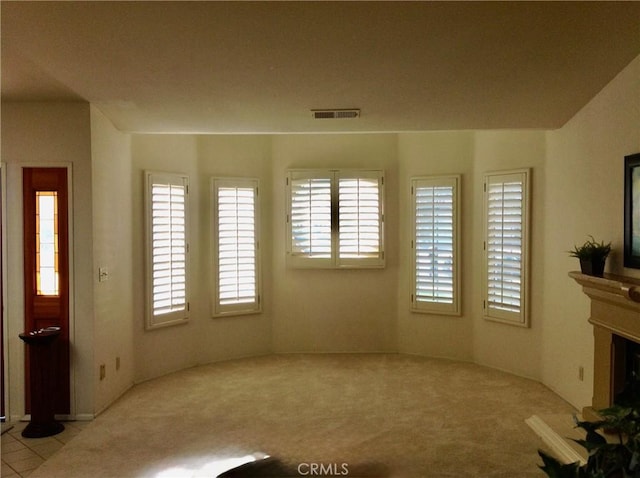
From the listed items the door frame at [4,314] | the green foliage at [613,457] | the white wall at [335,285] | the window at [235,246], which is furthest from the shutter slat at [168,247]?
the green foliage at [613,457]

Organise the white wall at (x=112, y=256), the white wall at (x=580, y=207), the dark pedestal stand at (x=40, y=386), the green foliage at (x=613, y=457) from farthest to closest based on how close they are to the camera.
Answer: the white wall at (x=112, y=256) < the dark pedestal stand at (x=40, y=386) < the white wall at (x=580, y=207) < the green foliage at (x=613, y=457)

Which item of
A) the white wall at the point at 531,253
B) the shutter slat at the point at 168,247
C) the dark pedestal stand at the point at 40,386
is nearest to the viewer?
the dark pedestal stand at the point at 40,386

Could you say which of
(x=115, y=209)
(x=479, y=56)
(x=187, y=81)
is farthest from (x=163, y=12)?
(x=115, y=209)

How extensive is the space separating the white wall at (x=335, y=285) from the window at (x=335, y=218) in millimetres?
111

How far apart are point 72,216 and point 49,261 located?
16.4 inches

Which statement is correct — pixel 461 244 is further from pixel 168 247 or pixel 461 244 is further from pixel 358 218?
pixel 168 247

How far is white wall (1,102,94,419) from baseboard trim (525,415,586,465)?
338 centimetres

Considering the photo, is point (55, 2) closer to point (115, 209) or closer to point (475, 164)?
point (115, 209)

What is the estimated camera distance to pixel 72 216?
4.16 meters

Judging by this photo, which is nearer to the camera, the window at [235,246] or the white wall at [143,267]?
the white wall at [143,267]

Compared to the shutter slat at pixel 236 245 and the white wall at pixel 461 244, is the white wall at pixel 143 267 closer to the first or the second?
the shutter slat at pixel 236 245

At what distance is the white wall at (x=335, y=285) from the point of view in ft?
20.3

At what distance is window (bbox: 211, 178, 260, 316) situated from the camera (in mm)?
5855

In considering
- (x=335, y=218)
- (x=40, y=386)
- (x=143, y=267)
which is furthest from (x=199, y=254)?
(x=40, y=386)
